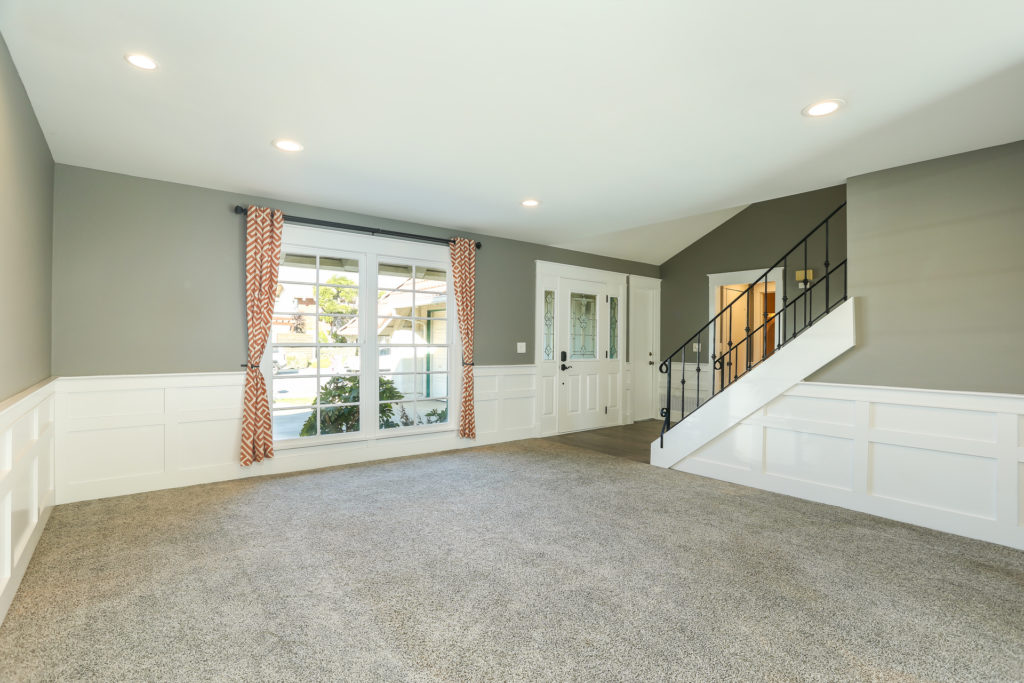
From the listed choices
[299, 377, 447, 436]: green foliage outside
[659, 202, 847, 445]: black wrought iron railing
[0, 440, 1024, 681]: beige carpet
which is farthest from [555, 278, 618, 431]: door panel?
[0, 440, 1024, 681]: beige carpet

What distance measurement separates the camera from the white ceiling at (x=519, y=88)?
6.77 ft

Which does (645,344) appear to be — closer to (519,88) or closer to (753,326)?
(753,326)

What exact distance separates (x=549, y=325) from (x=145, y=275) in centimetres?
435

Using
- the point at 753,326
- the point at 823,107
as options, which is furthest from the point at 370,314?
the point at 753,326

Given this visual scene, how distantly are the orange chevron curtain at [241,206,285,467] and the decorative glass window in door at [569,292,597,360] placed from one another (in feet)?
12.6

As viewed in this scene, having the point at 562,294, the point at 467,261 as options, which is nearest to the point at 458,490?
the point at 467,261

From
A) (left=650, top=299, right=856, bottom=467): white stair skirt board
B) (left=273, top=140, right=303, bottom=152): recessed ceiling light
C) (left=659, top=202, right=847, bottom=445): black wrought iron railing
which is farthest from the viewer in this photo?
(left=659, top=202, right=847, bottom=445): black wrought iron railing

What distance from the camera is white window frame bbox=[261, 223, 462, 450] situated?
4820mm

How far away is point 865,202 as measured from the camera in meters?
3.87

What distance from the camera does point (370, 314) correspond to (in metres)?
5.22

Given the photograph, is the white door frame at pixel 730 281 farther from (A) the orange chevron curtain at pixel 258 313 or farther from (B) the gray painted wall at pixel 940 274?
(A) the orange chevron curtain at pixel 258 313

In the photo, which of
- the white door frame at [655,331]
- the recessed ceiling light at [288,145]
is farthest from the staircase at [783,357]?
the recessed ceiling light at [288,145]

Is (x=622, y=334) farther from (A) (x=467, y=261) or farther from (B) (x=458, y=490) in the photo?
(B) (x=458, y=490)

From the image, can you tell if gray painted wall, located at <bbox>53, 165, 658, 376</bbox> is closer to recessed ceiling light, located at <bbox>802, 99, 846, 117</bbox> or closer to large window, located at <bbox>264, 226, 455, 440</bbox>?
large window, located at <bbox>264, 226, 455, 440</bbox>
